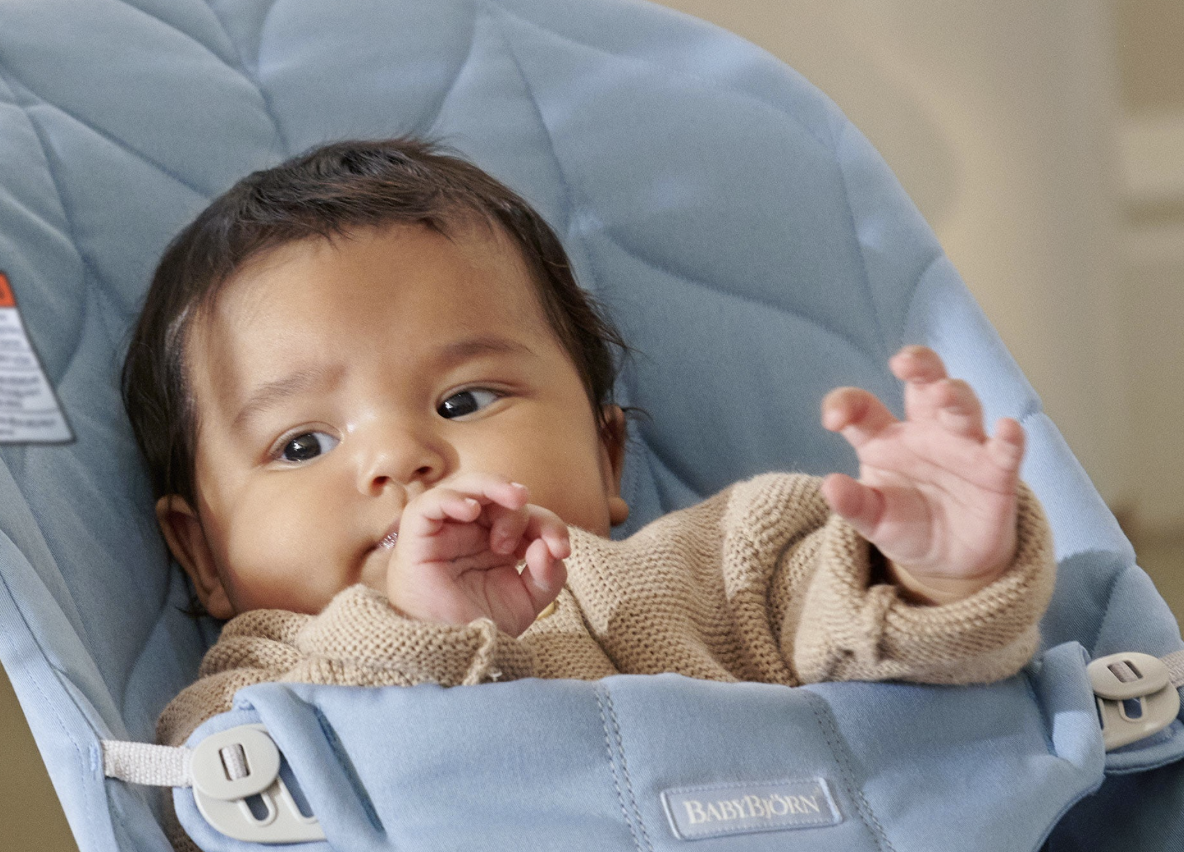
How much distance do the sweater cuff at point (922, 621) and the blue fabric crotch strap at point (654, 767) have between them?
18mm

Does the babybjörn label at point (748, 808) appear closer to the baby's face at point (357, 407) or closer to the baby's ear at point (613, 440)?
the baby's face at point (357, 407)

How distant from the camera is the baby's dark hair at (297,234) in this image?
878 millimetres

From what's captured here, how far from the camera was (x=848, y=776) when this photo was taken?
0.62 metres

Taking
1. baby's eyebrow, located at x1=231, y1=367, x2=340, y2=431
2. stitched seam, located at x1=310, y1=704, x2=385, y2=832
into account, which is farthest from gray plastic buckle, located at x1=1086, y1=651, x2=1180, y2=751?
baby's eyebrow, located at x1=231, y1=367, x2=340, y2=431

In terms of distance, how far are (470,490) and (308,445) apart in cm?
20

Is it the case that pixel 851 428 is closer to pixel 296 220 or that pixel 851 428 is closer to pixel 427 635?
pixel 427 635

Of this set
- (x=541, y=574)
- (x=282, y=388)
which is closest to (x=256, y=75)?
(x=282, y=388)

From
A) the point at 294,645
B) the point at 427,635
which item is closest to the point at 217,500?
the point at 294,645

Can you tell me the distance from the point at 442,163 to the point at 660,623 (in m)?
0.40

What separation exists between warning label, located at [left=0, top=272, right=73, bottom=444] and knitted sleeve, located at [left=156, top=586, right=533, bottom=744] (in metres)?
0.16

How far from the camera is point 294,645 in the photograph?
0.76m

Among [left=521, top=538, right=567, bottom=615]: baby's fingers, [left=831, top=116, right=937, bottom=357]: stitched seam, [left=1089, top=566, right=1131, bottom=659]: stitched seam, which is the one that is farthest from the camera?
[left=831, top=116, right=937, bottom=357]: stitched seam

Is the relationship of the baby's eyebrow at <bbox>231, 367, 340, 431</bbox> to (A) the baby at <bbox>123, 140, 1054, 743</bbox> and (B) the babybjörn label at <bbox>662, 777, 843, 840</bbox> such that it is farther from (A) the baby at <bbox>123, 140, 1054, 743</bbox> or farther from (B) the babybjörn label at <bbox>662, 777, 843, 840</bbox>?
(B) the babybjörn label at <bbox>662, 777, 843, 840</bbox>

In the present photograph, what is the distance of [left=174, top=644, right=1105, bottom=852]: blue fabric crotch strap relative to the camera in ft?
1.90
